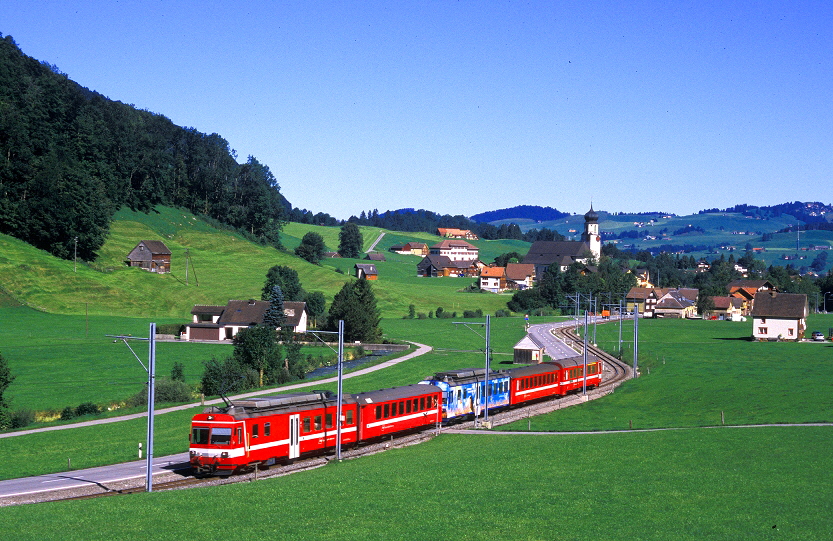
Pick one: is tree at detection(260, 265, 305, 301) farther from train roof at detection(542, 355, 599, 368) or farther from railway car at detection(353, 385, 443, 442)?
railway car at detection(353, 385, 443, 442)

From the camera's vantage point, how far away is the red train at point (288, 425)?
35.6 metres

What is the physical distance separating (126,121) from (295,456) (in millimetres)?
168805

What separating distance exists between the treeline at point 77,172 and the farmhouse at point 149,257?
22.9 feet

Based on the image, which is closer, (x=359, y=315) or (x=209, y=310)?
(x=359, y=315)

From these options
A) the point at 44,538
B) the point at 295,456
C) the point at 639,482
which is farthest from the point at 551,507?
the point at 295,456

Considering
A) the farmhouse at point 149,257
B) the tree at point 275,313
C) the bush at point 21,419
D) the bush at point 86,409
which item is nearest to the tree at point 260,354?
the bush at point 86,409

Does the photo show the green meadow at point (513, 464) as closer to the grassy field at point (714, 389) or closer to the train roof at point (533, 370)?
the grassy field at point (714, 389)

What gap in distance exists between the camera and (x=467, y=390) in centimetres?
5559

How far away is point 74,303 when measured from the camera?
11938 centimetres

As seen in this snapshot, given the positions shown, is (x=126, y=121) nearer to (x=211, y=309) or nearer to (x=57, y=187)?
(x=57, y=187)

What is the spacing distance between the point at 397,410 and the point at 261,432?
12059mm

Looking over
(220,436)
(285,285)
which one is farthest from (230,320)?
(220,436)

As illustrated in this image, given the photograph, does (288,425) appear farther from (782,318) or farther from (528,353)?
(782,318)

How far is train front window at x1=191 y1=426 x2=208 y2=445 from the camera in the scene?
35719 mm
